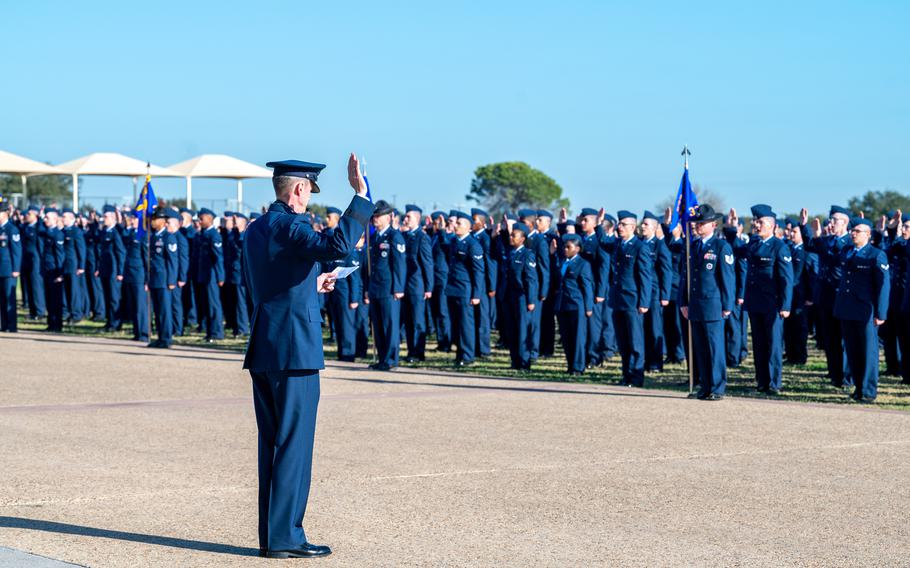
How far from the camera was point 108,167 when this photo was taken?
125 feet

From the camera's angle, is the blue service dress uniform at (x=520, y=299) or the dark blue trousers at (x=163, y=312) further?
the dark blue trousers at (x=163, y=312)

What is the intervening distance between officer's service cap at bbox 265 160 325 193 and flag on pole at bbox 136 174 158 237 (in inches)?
551

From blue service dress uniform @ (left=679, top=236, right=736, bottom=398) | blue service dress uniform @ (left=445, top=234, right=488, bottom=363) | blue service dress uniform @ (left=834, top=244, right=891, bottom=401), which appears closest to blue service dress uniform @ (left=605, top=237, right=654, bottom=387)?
blue service dress uniform @ (left=679, top=236, right=736, bottom=398)

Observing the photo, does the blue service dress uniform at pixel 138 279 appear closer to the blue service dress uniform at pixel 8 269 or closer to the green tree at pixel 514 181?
the blue service dress uniform at pixel 8 269

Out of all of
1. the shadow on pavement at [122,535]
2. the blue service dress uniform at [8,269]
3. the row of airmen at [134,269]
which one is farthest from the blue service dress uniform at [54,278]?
the shadow on pavement at [122,535]

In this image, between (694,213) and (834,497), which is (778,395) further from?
(834,497)

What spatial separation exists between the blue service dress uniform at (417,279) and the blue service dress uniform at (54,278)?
7773mm

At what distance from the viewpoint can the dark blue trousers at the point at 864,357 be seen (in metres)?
13.5

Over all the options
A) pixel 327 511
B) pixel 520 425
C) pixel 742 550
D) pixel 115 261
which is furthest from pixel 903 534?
pixel 115 261

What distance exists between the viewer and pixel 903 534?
282 inches

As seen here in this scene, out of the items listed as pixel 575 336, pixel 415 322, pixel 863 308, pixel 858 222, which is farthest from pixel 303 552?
pixel 415 322

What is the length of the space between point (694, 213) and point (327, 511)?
7.28 m

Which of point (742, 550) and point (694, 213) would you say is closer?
point (742, 550)

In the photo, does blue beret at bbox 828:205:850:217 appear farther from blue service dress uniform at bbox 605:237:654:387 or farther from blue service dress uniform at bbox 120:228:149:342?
blue service dress uniform at bbox 120:228:149:342
